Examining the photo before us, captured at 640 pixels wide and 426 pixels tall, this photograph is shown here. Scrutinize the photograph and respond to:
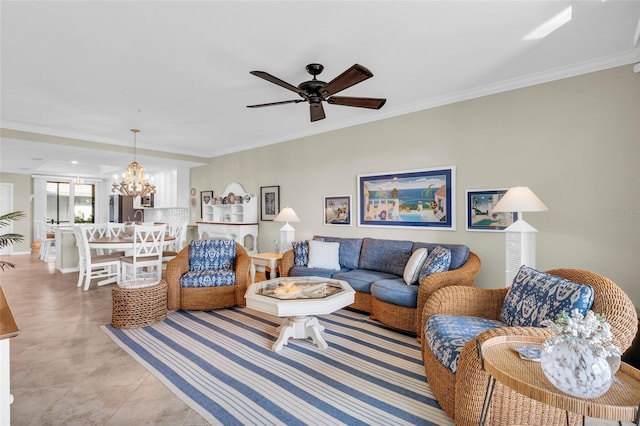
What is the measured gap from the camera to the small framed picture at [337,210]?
4.97 metres

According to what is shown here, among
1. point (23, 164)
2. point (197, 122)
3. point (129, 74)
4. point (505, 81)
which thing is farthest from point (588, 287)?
point (23, 164)

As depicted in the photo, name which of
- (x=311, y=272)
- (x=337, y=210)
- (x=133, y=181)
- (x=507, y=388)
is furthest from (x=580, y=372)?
(x=133, y=181)

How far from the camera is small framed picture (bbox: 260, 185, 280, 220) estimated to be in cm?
607

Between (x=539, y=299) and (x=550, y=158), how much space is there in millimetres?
1952

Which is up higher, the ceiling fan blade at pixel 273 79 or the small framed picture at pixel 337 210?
the ceiling fan blade at pixel 273 79

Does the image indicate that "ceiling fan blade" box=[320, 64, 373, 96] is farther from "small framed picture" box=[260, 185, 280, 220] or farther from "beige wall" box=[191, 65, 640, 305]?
"small framed picture" box=[260, 185, 280, 220]

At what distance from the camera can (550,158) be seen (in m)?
3.25

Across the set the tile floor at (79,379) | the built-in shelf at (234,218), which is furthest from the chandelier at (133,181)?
the tile floor at (79,379)

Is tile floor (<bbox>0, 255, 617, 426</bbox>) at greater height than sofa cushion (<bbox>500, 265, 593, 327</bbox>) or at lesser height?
lesser

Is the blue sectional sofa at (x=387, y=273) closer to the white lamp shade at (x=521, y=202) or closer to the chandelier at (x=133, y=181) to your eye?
the white lamp shade at (x=521, y=202)

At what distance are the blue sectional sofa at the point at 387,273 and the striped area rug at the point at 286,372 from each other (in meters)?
0.24

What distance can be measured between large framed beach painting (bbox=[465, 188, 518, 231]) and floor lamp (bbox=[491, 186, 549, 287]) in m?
0.43

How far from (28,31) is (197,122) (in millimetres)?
2498

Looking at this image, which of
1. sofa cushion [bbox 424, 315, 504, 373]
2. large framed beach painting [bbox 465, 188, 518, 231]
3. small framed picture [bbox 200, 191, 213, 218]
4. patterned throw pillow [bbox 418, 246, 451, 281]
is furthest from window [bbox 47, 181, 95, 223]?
sofa cushion [bbox 424, 315, 504, 373]
